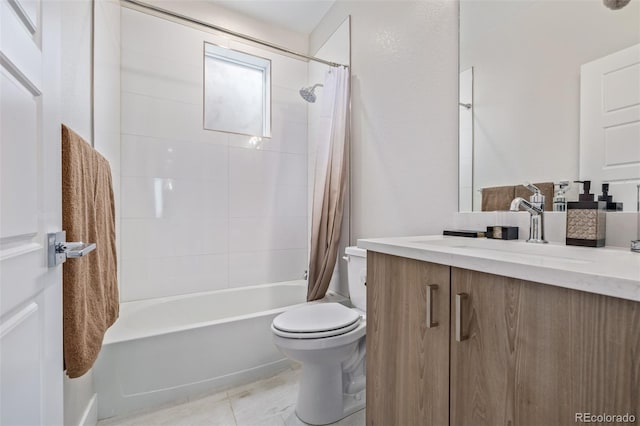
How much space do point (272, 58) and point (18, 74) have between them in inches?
90.8

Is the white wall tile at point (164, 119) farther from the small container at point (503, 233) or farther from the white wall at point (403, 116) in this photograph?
the small container at point (503, 233)

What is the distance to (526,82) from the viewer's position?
1.15 meters

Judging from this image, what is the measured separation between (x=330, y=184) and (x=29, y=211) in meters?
1.71

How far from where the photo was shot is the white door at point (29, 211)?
509 millimetres

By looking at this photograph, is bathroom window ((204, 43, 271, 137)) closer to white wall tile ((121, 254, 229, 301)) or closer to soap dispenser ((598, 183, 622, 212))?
white wall tile ((121, 254, 229, 301))

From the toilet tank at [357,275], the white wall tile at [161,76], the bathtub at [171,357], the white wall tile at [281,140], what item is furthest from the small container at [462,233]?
the white wall tile at [161,76]

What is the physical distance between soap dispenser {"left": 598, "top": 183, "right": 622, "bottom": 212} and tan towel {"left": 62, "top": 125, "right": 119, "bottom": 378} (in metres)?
1.67

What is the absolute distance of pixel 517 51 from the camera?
3.88 feet

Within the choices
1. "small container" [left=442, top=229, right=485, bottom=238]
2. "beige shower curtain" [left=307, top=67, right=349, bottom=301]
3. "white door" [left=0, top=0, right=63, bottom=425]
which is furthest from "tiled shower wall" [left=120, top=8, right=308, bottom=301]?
"small container" [left=442, top=229, right=485, bottom=238]

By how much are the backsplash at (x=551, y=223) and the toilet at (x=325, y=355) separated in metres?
0.58

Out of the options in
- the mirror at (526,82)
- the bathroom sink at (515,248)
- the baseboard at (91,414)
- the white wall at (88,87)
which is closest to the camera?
the bathroom sink at (515,248)

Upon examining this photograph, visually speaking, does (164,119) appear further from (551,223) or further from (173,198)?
(551,223)

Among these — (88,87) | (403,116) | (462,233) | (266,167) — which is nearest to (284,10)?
(266,167)

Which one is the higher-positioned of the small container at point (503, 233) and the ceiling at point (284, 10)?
the ceiling at point (284, 10)
